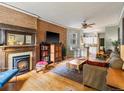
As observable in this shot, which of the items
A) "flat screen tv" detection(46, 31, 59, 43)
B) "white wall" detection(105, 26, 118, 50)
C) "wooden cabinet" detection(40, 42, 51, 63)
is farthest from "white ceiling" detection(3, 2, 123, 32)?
"white wall" detection(105, 26, 118, 50)

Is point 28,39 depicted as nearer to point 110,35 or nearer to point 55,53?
point 55,53

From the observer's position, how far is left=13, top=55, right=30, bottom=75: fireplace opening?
3734mm

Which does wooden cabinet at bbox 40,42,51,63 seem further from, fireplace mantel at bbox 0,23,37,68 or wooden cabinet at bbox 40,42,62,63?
fireplace mantel at bbox 0,23,37,68

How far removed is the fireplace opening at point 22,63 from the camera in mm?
3734

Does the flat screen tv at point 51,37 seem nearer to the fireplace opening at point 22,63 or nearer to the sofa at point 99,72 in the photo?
the fireplace opening at point 22,63

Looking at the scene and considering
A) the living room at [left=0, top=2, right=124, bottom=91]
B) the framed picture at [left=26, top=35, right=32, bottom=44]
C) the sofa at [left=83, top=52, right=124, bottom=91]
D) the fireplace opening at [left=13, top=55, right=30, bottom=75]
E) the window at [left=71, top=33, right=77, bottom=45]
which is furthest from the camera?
the window at [left=71, top=33, right=77, bottom=45]

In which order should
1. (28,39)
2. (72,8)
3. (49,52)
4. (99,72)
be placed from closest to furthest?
(99,72)
(72,8)
(28,39)
(49,52)

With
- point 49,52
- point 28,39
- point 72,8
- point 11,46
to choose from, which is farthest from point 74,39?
point 11,46

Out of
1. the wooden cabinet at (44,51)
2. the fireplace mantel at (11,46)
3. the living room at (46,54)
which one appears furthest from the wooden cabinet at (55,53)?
the fireplace mantel at (11,46)

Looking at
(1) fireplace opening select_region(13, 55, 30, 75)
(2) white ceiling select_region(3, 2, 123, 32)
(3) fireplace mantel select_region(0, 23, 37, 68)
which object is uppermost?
(2) white ceiling select_region(3, 2, 123, 32)

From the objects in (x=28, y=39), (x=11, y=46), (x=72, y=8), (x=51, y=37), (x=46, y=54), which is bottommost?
(x=46, y=54)

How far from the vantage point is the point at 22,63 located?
13.2 feet

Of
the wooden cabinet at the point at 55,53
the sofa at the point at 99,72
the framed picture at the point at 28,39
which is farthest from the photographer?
the wooden cabinet at the point at 55,53

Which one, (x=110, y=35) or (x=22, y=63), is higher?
(x=110, y=35)
